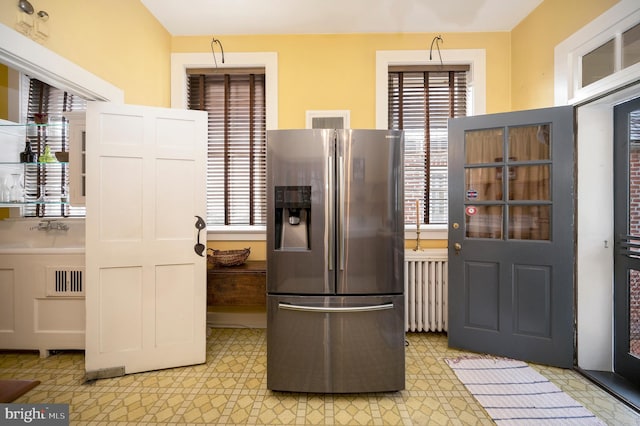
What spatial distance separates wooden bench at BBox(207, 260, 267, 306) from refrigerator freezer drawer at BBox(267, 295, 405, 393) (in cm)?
73

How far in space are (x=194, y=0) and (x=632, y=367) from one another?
4505 mm

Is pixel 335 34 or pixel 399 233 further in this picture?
pixel 335 34

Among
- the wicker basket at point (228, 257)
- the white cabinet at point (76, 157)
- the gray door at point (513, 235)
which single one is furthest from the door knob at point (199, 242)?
the gray door at point (513, 235)

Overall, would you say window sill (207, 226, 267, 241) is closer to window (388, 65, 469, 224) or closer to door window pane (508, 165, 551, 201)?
window (388, 65, 469, 224)

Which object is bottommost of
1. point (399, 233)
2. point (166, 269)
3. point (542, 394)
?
point (542, 394)

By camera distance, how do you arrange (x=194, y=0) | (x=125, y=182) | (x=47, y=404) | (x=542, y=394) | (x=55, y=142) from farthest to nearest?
1. (x=55, y=142)
2. (x=194, y=0)
3. (x=125, y=182)
4. (x=542, y=394)
5. (x=47, y=404)

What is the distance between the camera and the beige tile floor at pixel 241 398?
1.70 meters

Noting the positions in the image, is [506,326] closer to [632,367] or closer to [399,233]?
[632,367]

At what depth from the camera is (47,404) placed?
1.72m

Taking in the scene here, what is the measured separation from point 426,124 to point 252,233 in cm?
220

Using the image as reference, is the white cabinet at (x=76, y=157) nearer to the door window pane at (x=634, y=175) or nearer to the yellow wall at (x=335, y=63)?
the yellow wall at (x=335, y=63)

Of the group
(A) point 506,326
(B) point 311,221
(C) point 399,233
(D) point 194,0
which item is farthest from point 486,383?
(D) point 194,0

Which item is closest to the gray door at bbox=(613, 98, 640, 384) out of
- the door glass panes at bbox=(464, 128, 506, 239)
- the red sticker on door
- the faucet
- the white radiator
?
Answer: the door glass panes at bbox=(464, 128, 506, 239)

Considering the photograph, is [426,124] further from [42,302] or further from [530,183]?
[42,302]
